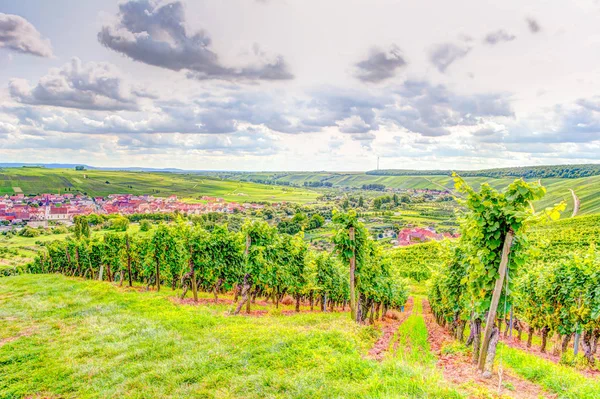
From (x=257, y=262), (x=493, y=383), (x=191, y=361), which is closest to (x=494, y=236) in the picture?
(x=493, y=383)

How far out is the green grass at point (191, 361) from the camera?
7.75 metres

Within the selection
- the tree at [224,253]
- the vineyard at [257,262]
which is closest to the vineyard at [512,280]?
the vineyard at [257,262]

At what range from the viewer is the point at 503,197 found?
805cm

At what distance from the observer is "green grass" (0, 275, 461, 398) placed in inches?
305

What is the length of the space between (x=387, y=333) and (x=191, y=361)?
14.4m

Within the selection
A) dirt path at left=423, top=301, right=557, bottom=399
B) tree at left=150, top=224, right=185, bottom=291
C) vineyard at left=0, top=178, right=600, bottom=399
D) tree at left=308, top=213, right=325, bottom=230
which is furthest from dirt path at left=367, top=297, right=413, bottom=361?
tree at left=308, top=213, right=325, bottom=230

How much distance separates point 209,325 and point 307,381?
8.00 metres

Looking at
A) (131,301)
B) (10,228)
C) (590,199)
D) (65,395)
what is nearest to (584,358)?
(65,395)

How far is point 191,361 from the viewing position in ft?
32.2

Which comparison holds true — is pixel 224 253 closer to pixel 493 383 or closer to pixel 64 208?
pixel 493 383

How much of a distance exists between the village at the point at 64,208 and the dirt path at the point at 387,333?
4537 inches

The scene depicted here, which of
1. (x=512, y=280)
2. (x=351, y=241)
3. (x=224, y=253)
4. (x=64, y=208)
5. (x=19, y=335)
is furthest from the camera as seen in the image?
(x=64, y=208)

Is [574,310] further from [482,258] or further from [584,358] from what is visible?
[482,258]

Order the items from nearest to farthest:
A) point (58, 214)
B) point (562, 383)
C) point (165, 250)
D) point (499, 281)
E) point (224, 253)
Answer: point (499, 281)
point (562, 383)
point (224, 253)
point (165, 250)
point (58, 214)
